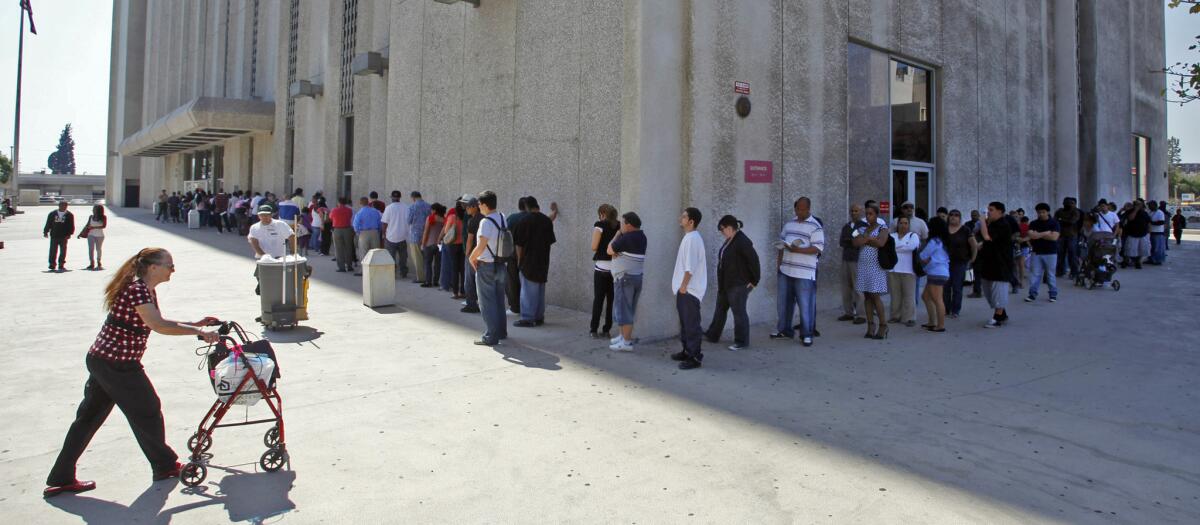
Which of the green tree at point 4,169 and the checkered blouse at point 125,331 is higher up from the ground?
the green tree at point 4,169

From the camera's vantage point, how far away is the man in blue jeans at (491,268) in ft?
27.0

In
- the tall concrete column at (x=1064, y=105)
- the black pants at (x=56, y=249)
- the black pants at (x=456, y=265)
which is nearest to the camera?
the black pants at (x=456, y=265)

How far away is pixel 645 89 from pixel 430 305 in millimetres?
4949

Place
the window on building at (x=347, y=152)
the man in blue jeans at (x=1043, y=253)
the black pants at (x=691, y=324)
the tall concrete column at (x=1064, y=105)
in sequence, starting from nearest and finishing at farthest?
the black pants at (x=691, y=324), the man in blue jeans at (x=1043, y=253), the tall concrete column at (x=1064, y=105), the window on building at (x=347, y=152)

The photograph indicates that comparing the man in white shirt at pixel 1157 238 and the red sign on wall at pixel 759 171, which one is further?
the man in white shirt at pixel 1157 238

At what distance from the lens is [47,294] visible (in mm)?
11820

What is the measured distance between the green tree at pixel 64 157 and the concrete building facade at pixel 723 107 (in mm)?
173360

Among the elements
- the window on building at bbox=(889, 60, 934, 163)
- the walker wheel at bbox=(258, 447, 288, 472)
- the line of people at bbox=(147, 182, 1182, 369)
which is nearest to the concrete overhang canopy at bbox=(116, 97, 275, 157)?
the line of people at bbox=(147, 182, 1182, 369)

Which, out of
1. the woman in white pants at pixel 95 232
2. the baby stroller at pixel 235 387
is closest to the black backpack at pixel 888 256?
the baby stroller at pixel 235 387

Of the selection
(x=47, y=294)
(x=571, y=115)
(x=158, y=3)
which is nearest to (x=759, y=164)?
(x=571, y=115)

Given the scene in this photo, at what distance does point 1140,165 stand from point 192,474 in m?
28.8

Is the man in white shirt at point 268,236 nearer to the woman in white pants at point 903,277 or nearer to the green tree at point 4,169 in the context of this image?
the woman in white pants at point 903,277

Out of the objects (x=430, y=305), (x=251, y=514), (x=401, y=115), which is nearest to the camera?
(x=251, y=514)

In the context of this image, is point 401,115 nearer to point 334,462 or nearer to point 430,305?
point 430,305
